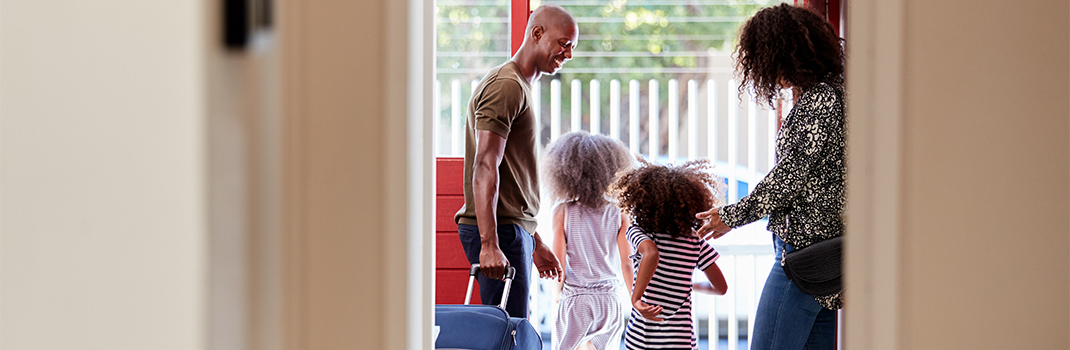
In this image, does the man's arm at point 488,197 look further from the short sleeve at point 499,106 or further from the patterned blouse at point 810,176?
the patterned blouse at point 810,176

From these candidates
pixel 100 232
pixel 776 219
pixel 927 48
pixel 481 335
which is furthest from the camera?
pixel 481 335

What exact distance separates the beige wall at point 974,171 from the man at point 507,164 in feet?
3.56

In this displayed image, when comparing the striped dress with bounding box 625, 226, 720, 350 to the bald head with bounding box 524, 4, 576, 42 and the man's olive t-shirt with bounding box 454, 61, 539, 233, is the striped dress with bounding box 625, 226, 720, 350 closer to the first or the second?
the man's olive t-shirt with bounding box 454, 61, 539, 233

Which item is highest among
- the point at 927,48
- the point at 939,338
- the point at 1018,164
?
the point at 927,48

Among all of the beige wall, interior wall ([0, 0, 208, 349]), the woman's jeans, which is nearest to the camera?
interior wall ([0, 0, 208, 349])

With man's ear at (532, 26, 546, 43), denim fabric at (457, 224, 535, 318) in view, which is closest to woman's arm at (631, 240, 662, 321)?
denim fabric at (457, 224, 535, 318)

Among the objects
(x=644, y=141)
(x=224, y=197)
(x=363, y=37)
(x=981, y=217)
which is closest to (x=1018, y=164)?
(x=981, y=217)

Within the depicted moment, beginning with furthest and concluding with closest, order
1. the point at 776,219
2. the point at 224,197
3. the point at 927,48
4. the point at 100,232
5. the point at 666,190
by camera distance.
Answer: the point at 666,190 < the point at 776,219 < the point at 927,48 < the point at 224,197 < the point at 100,232

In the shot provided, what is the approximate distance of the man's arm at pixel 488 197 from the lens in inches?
72.9

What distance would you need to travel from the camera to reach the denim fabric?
1971 mm

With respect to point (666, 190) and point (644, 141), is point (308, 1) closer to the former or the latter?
point (666, 190)

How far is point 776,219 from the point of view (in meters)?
1.48

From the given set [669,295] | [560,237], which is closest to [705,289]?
[669,295]

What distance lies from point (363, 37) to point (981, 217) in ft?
3.00
